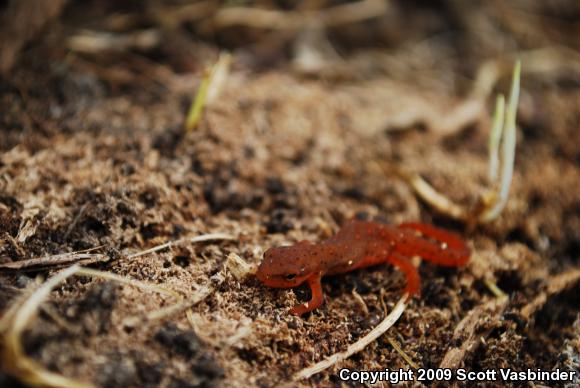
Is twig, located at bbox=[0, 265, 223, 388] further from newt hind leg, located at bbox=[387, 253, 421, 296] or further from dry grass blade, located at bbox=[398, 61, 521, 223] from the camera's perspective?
dry grass blade, located at bbox=[398, 61, 521, 223]

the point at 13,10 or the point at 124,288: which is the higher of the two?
the point at 13,10

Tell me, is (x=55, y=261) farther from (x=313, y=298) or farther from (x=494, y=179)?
(x=494, y=179)

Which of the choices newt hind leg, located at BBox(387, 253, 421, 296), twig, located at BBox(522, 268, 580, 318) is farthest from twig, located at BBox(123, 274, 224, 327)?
twig, located at BBox(522, 268, 580, 318)

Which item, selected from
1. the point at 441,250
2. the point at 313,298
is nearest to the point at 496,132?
the point at 441,250

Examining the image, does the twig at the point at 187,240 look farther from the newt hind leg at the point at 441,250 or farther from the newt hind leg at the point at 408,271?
the newt hind leg at the point at 441,250

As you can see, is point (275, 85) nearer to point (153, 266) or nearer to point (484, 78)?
point (484, 78)

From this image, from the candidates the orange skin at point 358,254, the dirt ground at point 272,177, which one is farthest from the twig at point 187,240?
the orange skin at point 358,254

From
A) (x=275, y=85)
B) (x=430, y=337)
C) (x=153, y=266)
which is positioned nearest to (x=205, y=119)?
(x=275, y=85)
